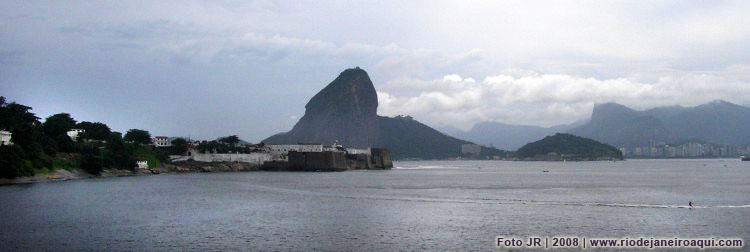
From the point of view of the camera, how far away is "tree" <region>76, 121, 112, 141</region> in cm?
12562

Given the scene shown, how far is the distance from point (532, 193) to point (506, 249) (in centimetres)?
3708

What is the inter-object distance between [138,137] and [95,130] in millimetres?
9694

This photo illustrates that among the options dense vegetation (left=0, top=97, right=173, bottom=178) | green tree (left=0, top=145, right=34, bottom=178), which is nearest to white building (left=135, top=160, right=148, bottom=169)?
dense vegetation (left=0, top=97, right=173, bottom=178)

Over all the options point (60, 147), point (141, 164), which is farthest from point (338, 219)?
point (141, 164)

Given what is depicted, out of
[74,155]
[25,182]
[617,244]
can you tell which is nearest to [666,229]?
[617,244]

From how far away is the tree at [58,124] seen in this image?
10844cm

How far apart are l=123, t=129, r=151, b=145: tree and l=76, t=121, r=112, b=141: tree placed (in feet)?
15.3

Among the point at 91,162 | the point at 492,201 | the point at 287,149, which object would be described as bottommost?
the point at 492,201

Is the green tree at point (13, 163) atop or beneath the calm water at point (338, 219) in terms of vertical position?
atop

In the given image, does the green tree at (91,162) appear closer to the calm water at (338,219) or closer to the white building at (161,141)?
the calm water at (338,219)

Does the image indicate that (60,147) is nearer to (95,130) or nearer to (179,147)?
(95,130)

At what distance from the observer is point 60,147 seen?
10081 centimetres

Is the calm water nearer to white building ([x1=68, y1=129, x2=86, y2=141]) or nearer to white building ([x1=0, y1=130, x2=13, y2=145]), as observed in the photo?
white building ([x1=0, y1=130, x2=13, y2=145])

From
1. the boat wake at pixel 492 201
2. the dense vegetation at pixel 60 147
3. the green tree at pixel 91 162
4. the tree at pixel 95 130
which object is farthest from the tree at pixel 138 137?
the boat wake at pixel 492 201
